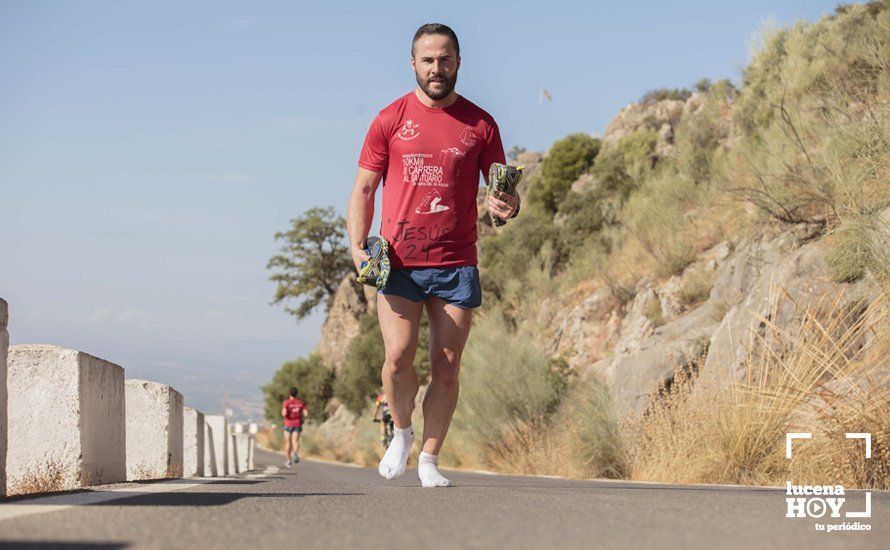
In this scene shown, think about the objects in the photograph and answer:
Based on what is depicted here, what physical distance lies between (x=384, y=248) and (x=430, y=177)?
0.51 metres

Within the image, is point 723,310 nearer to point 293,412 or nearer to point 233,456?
point 233,456

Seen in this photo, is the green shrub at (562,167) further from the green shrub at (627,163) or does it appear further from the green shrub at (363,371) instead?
the green shrub at (363,371)

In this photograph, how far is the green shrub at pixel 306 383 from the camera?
68.2 m

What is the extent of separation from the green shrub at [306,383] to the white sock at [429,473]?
58.6m

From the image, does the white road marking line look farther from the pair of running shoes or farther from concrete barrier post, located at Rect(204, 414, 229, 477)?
concrete barrier post, located at Rect(204, 414, 229, 477)

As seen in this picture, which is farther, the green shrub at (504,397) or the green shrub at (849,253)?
the green shrub at (504,397)

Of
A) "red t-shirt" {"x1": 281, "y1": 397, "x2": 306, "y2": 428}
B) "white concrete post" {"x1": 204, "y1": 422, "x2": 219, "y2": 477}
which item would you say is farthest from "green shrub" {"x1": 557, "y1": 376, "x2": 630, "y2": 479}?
"red t-shirt" {"x1": 281, "y1": 397, "x2": 306, "y2": 428}

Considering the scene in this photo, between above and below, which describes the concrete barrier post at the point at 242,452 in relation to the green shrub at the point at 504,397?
below

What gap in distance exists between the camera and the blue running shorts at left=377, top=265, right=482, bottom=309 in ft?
23.6

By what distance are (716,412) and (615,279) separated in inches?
620

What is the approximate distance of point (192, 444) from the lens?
15.1 metres

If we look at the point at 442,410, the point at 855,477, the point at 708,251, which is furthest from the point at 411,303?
the point at 708,251

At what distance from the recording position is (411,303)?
7277mm

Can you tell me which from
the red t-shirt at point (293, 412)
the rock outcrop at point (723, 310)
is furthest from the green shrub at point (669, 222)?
the red t-shirt at point (293, 412)
